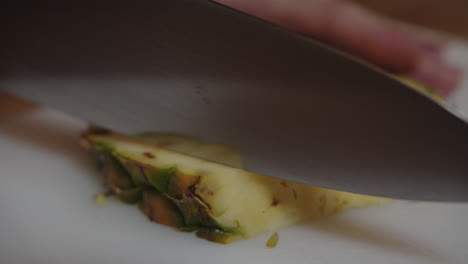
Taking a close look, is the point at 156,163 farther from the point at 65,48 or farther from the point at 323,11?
the point at 323,11

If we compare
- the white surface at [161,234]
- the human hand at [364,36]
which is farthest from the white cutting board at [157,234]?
the human hand at [364,36]

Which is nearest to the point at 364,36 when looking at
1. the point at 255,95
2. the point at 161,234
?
the point at 255,95

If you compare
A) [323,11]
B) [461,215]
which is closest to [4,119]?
[323,11]

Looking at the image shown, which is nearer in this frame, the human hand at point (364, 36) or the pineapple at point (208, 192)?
the pineapple at point (208, 192)

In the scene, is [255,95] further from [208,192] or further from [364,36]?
[364,36]

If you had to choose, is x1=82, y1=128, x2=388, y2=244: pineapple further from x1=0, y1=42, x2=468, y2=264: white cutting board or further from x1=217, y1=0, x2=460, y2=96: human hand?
x1=217, y1=0, x2=460, y2=96: human hand

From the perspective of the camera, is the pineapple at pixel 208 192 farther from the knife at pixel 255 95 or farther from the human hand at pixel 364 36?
the human hand at pixel 364 36

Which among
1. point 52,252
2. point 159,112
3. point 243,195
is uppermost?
point 159,112
